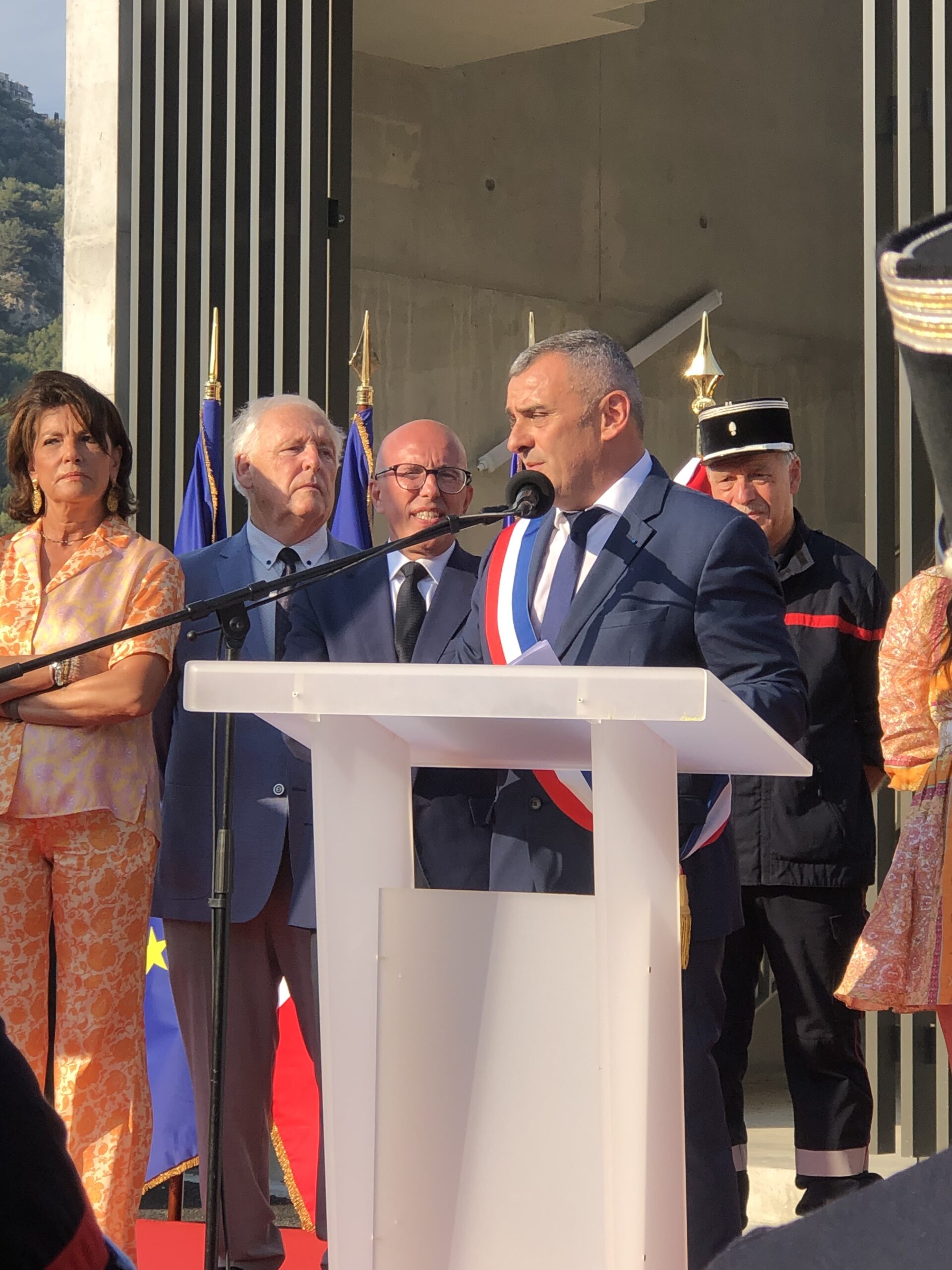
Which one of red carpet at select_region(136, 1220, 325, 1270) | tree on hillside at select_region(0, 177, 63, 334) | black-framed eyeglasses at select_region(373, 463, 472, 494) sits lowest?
red carpet at select_region(136, 1220, 325, 1270)

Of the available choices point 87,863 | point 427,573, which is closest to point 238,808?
point 87,863

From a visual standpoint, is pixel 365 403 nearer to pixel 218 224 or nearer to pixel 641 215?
pixel 218 224

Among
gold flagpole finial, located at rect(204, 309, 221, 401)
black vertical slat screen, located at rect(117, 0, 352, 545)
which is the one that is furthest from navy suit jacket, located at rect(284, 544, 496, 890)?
black vertical slat screen, located at rect(117, 0, 352, 545)

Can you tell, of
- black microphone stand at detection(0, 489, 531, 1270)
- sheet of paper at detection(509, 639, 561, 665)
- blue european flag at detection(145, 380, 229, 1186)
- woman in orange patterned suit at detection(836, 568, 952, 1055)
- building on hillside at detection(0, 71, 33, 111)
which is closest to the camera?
sheet of paper at detection(509, 639, 561, 665)

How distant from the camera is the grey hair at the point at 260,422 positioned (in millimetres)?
3504

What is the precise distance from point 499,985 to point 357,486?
290 cm

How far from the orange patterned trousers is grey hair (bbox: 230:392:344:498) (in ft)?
3.04

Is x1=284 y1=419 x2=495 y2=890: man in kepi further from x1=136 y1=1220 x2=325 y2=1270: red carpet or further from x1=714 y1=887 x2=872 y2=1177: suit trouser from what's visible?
x1=136 y1=1220 x2=325 y2=1270: red carpet

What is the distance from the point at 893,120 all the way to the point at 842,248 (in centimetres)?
479

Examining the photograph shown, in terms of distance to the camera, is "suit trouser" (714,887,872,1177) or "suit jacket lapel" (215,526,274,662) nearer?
"suit trouser" (714,887,872,1177)

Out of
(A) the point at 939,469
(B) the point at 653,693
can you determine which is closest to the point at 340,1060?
(B) the point at 653,693

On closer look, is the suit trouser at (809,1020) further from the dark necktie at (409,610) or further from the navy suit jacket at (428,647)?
the dark necktie at (409,610)

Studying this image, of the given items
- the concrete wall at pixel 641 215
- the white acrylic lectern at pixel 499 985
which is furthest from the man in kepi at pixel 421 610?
the concrete wall at pixel 641 215

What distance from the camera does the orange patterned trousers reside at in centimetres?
291
